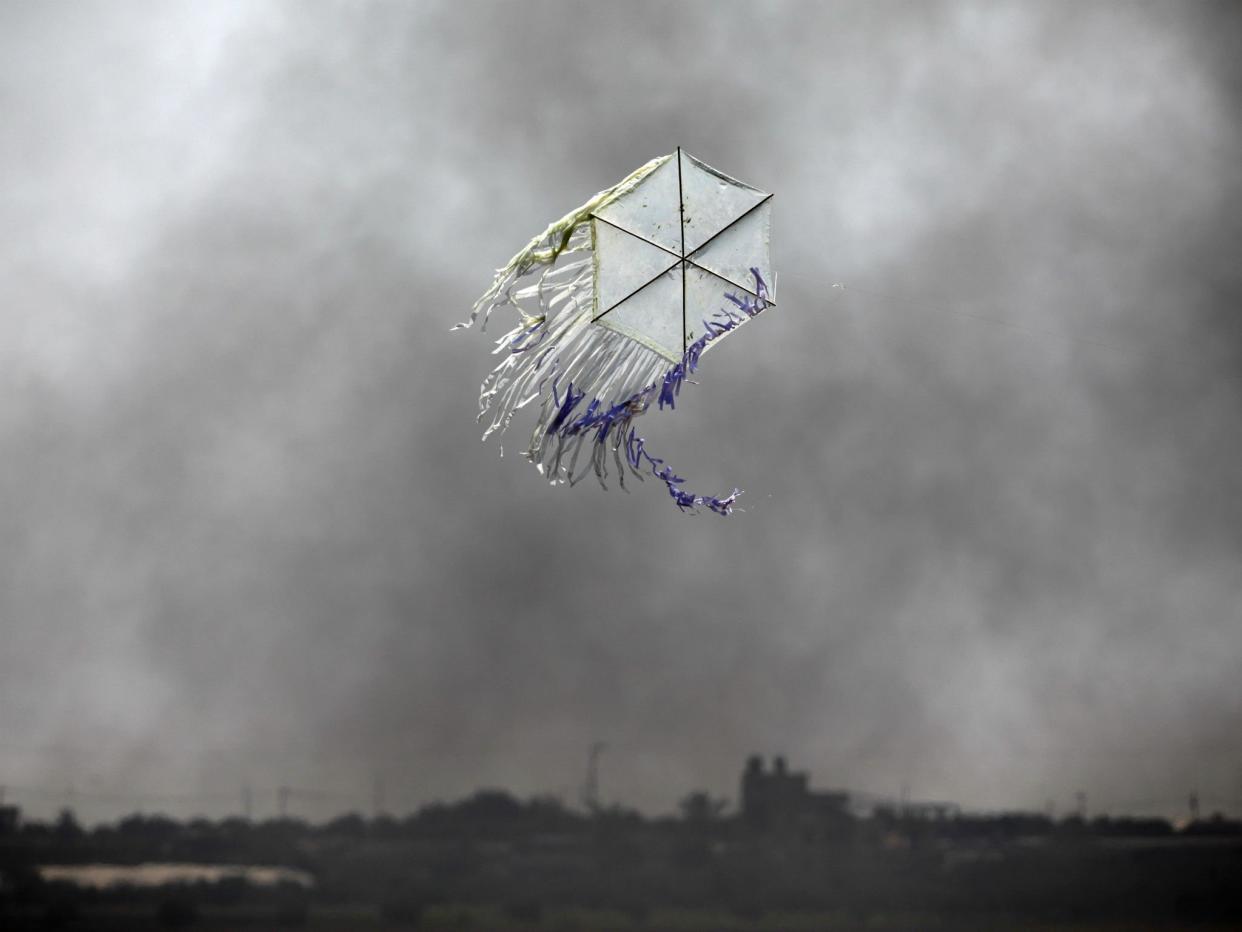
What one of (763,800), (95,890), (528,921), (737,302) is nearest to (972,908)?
(763,800)

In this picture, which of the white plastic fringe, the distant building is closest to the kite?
the white plastic fringe

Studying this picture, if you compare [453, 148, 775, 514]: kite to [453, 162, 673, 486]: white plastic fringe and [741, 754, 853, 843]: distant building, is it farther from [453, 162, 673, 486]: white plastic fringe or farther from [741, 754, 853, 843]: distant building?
[741, 754, 853, 843]: distant building

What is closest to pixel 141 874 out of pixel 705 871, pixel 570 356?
pixel 705 871

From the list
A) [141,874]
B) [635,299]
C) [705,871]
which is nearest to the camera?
[635,299]

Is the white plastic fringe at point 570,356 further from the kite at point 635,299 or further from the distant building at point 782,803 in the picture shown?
the distant building at point 782,803

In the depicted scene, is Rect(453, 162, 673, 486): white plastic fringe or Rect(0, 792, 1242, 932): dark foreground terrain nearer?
Rect(453, 162, 673, 486): white plastic fringe

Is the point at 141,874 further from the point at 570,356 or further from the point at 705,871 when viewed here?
the point at 570,356
